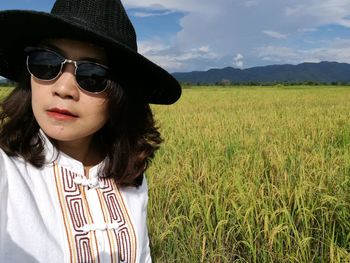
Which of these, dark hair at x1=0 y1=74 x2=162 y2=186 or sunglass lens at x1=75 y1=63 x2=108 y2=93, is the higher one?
sunglass lens at x1=75 y1=63 x2=108 y2=93

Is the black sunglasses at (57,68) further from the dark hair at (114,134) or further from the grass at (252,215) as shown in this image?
the grass at (252,215)

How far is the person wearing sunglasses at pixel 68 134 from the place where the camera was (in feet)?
3.23

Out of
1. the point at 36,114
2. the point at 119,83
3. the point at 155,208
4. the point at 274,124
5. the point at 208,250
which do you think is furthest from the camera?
the point at 274,124

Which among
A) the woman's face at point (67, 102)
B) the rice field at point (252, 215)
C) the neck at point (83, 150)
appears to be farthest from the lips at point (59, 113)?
the rice field at point (252, 215)

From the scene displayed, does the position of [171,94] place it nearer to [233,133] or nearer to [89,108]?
[89,108]

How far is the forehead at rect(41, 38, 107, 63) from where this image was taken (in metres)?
1.13

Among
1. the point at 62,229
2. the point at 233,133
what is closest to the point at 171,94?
the point at 62,229

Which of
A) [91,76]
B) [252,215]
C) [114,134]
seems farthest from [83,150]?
[252,215]

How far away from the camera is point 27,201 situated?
0.97 m

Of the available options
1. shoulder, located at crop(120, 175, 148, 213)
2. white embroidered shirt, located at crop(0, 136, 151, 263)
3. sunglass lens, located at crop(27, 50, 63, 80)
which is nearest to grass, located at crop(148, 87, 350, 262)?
shoulder, located at crop(120, 175, 148, 213)

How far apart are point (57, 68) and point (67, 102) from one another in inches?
3.6

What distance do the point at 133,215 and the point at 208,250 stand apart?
886 millimetres

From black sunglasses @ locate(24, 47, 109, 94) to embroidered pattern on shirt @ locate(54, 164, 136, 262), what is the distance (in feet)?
0.77

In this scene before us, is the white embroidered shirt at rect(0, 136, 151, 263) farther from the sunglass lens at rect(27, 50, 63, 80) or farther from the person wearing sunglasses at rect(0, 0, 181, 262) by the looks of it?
the sunglass lens at rect(27, 50, 63, 80)
